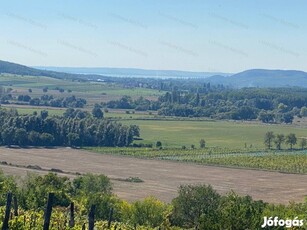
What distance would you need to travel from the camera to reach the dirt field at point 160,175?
60719mm

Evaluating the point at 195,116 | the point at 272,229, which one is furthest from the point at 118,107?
the point at 272,229

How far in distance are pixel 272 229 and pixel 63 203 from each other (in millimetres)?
17254

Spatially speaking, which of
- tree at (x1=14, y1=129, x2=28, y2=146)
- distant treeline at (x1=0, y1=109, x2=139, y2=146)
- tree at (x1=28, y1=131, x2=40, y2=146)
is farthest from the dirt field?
distant treeline at (x1=0, y1=109, x2=139, y2=146)

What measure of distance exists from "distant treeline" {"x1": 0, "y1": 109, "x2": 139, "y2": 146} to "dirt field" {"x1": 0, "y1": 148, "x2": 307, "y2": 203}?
8369 millimetres

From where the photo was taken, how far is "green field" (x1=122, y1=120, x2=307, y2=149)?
10982cm

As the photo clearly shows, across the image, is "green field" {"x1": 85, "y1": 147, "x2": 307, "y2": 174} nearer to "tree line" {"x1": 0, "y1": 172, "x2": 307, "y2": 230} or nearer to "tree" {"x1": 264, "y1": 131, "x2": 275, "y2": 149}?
"tree" {"x1": 264, "y1": 131, "x2": 275, "y2": 149}

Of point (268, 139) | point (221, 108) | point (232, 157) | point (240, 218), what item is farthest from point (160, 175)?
point (221, 108)

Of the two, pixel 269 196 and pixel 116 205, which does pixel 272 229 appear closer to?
pixel 116 205

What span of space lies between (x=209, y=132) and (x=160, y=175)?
2224 inches

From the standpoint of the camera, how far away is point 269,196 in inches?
2361

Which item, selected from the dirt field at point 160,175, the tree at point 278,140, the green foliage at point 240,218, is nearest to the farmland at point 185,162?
the dirt field at point 160,175

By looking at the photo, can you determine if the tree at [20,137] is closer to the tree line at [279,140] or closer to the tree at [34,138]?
the tree at [34,138]

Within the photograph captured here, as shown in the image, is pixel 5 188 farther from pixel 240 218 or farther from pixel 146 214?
pixel 240 218

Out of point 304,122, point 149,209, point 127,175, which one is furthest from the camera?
point 304,122
